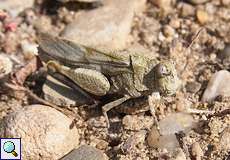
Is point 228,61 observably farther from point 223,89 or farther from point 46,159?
point 46,159

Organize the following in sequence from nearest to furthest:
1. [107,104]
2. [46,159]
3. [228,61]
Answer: [46,159] < [107,104] < [228,61]

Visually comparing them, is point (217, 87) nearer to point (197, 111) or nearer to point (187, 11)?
point (197, 111)

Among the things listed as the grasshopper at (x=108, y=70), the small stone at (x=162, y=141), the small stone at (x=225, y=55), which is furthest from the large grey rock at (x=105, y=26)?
the small stone at (x=162, y=141)

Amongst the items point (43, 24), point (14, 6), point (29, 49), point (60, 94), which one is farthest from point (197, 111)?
point (14, 6)

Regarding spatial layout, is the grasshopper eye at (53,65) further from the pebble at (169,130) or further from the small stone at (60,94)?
the pebble at (169,130)

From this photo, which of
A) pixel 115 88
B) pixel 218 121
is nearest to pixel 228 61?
pixel 218 121
